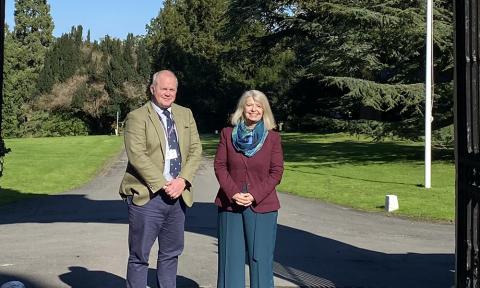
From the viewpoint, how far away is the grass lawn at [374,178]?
14.7m

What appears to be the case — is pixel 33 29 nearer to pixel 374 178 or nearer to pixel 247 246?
pixel 374 178

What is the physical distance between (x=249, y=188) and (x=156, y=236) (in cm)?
92

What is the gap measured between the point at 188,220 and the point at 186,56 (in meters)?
59.1

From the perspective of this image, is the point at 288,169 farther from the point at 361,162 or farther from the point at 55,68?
the point at 55,68

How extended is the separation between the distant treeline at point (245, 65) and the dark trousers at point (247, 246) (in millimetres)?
20993

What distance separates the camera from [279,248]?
9.08 metres

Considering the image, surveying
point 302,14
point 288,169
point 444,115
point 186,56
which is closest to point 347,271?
point 288,169

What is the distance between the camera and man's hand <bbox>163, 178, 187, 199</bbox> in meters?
5.33

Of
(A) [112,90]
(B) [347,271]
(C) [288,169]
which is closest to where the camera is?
(B) [347,271]

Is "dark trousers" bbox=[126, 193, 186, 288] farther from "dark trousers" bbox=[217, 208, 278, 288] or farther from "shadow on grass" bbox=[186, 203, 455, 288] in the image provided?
"shadow on grass" bbox=[186, 203, 455, 288]

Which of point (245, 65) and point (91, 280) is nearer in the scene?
point (91, 280)

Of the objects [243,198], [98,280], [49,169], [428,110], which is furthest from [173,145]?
[49,169]

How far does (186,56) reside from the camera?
69688 mm

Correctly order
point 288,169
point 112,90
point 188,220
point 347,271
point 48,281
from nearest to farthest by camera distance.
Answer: point 48,281, point 347,271, point 188,220, point 288,169, point 112,90
